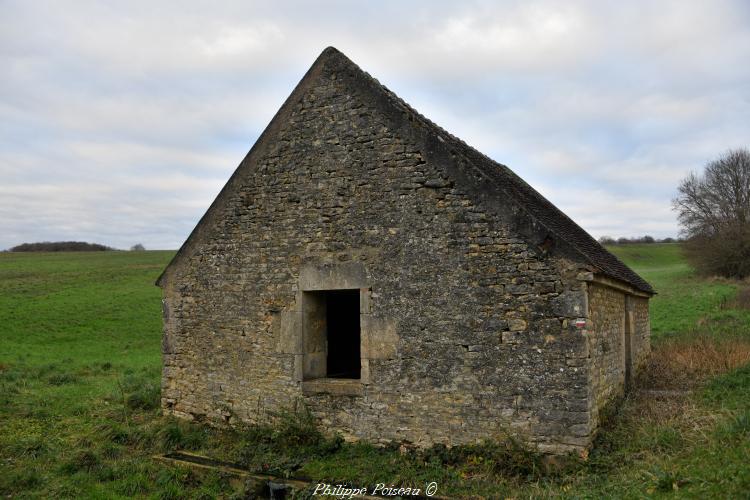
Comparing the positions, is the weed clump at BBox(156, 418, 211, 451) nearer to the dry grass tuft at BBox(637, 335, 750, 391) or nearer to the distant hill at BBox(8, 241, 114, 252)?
the dry grass tuft at BBox(637, 335, 750, 391)

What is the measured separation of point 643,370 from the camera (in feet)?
40.2

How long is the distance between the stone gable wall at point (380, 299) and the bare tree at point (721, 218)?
2968 centimetres

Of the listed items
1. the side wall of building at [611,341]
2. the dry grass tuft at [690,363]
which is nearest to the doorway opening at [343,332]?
the side wall of building at [611,341]

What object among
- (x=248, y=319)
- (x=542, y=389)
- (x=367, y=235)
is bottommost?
(x=542, y=389)

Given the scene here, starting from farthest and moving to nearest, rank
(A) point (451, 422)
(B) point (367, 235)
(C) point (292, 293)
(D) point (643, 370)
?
(D) point (643, 370)
(C) point (292, 293)
(B) point (367, 235)
(A) point (451, 422)

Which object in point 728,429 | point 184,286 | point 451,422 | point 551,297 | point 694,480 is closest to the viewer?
point 694,480

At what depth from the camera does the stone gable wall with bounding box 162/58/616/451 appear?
7492 millimetres

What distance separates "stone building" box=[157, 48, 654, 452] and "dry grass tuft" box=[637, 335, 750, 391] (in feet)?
2.65

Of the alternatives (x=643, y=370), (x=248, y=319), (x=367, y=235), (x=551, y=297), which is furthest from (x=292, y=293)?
(x=643, y=370)

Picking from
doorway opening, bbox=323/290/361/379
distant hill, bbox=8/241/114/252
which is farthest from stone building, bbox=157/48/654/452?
distant hill, bbox=8/241/114/252

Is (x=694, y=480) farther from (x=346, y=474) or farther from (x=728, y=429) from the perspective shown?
(x=346, y=474)

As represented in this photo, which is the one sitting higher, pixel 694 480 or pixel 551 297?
pixel 551 297

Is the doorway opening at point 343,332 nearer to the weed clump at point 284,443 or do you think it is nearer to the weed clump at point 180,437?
the weed clump at point 284,443

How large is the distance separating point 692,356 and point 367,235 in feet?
26.2
